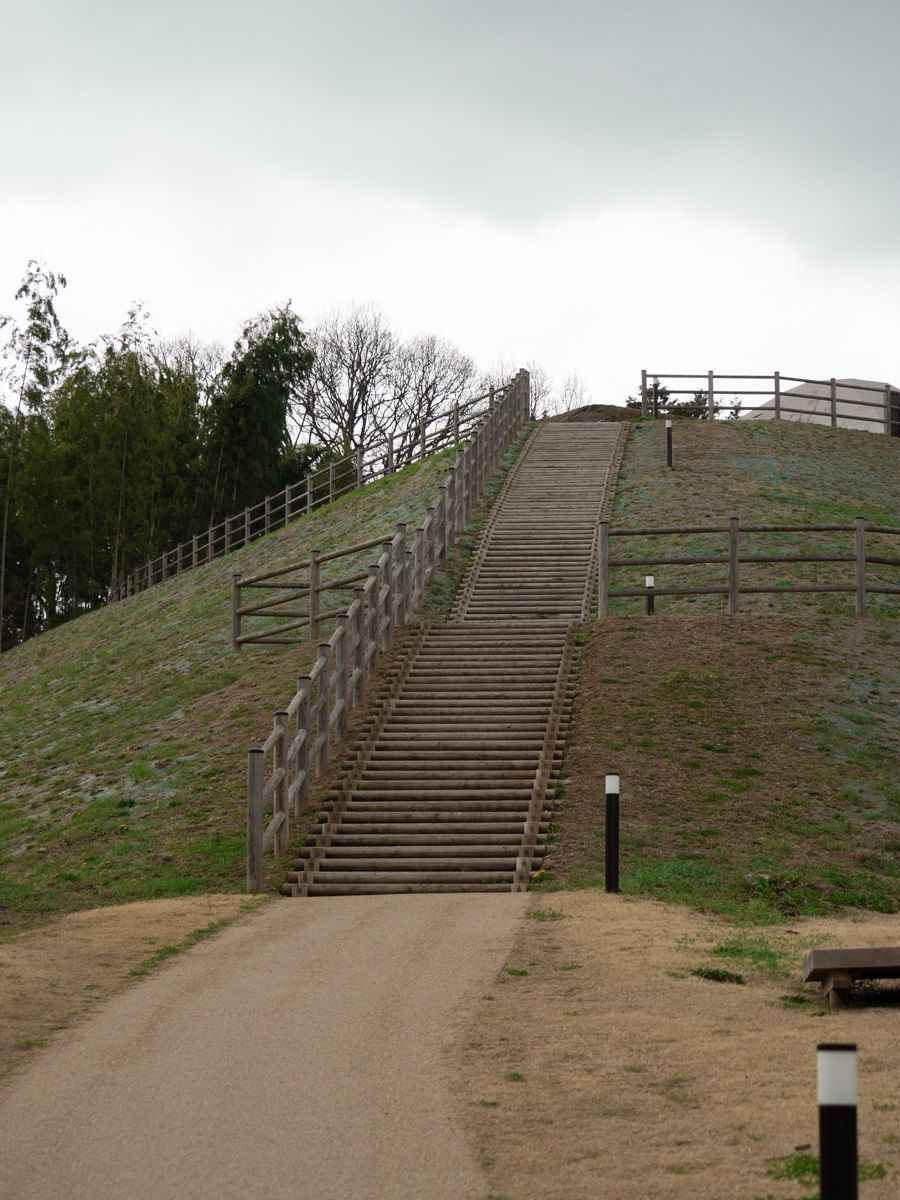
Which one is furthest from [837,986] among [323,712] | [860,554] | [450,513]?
[450,513]

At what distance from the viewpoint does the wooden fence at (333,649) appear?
42.0 ft

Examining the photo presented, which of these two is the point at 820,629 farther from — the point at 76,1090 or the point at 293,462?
the point at 293,462

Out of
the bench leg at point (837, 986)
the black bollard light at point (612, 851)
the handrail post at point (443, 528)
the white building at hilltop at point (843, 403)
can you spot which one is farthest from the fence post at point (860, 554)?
the white building at hilltop at point (843, 403)

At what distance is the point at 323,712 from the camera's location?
14930 mm

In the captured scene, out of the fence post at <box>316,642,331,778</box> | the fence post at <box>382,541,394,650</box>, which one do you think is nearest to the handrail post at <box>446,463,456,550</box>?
the fence post at <box>382,541,394,650</box>

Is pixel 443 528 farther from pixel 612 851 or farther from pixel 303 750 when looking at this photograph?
pixel 612 851

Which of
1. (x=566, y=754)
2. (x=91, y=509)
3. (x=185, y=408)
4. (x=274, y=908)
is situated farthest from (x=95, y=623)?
(x=274, y=908)

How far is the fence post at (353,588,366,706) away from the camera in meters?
16.5

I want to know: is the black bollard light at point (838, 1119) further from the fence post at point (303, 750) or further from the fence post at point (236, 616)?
the fence post at point (236, 616)

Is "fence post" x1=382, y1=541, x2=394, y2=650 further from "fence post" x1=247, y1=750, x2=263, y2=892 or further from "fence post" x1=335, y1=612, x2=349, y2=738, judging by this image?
"fence post" x1=247, y1=750, x2=263, y2=892

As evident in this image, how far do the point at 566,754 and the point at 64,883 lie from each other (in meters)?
4.98

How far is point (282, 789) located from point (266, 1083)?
691 cm

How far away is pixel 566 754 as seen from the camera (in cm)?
1466

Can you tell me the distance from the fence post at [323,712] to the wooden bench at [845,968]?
25.7 feet
